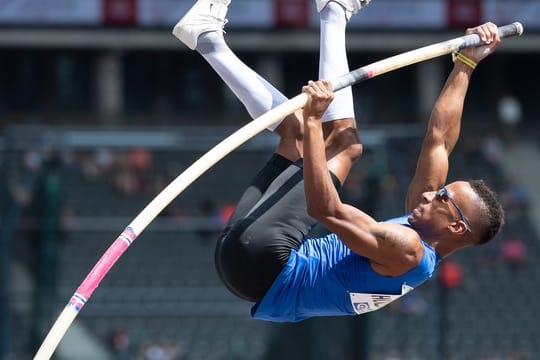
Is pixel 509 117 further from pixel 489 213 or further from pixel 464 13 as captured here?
pixel 489 213

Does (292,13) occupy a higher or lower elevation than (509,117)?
higher

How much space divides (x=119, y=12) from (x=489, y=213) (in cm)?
1655

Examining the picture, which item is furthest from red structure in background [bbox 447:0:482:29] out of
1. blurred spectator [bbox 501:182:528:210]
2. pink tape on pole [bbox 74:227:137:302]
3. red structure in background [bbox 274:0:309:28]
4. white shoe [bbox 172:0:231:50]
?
pink tape on pole [bbox 74:227:137:302]

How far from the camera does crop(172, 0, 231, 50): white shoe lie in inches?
218

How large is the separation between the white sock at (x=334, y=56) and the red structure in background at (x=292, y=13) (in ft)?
51.0

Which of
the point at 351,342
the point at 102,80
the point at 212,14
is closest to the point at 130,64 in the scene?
the point at 102,80

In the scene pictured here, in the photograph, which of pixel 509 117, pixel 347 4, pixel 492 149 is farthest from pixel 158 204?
pixel 509 117

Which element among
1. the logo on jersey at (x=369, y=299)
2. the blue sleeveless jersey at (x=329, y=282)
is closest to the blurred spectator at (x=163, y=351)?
the blue sleeveless jersey at (x=329, y=282)

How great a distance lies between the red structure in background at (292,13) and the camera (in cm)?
2114

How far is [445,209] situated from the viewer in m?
5.22

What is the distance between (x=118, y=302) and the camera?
10.6 metres

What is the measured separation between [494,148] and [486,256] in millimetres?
6365

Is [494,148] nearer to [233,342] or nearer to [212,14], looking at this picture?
[233,342]

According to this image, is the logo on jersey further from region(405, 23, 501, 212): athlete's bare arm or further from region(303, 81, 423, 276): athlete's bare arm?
region(405, 23, 501, 212): athlete's bare arm
